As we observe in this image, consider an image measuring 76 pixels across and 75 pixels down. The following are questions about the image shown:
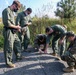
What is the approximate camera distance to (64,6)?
20.2 m

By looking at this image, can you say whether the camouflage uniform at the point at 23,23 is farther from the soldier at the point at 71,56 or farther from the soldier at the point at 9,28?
the soldier at the point at 71,56

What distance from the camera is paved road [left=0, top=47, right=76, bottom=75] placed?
21.2 ft

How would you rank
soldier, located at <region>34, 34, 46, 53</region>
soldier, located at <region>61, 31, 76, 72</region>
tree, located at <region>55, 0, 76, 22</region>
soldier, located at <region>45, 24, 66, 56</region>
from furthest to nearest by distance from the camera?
tree, located at <region>55, 0, 76, 22</region> → soldier, located at <region>34, 34, 46, 53</region> → soldier, located at <region>45, 24, 66, 56</region> → soldier, located at <region>61, 31, 76, 72</region>

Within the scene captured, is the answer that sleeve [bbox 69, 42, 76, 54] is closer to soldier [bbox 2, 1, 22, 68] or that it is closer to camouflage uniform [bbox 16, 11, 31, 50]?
soldier [bbox 2, 1, 22, 68]

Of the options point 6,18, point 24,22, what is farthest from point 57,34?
point 6,18

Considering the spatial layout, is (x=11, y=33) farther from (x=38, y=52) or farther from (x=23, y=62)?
(x=38, y=52)

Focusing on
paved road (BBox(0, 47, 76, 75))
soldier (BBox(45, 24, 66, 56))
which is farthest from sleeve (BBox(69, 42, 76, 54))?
soldier (BBox(45, 24, 66, 56))

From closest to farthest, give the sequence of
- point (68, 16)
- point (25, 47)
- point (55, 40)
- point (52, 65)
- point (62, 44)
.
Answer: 1. point (52, 65)
2. point (62, 44)
3. point (55, 40)
4. point (25, 47)
5. point (68, 16)

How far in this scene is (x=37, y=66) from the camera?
6828 millimetres

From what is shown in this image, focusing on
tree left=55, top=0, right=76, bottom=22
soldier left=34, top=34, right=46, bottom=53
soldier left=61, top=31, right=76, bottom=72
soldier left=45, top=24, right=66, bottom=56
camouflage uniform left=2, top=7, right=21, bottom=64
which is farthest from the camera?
tree left=55, top=0, right=76, bottom=22

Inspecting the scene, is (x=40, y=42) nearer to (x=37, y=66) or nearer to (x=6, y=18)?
(x=37, y=66)

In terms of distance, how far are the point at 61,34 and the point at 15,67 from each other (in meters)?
1.74

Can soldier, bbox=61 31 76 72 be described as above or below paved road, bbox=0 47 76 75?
above

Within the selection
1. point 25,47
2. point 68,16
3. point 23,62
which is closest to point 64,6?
point 68,16
